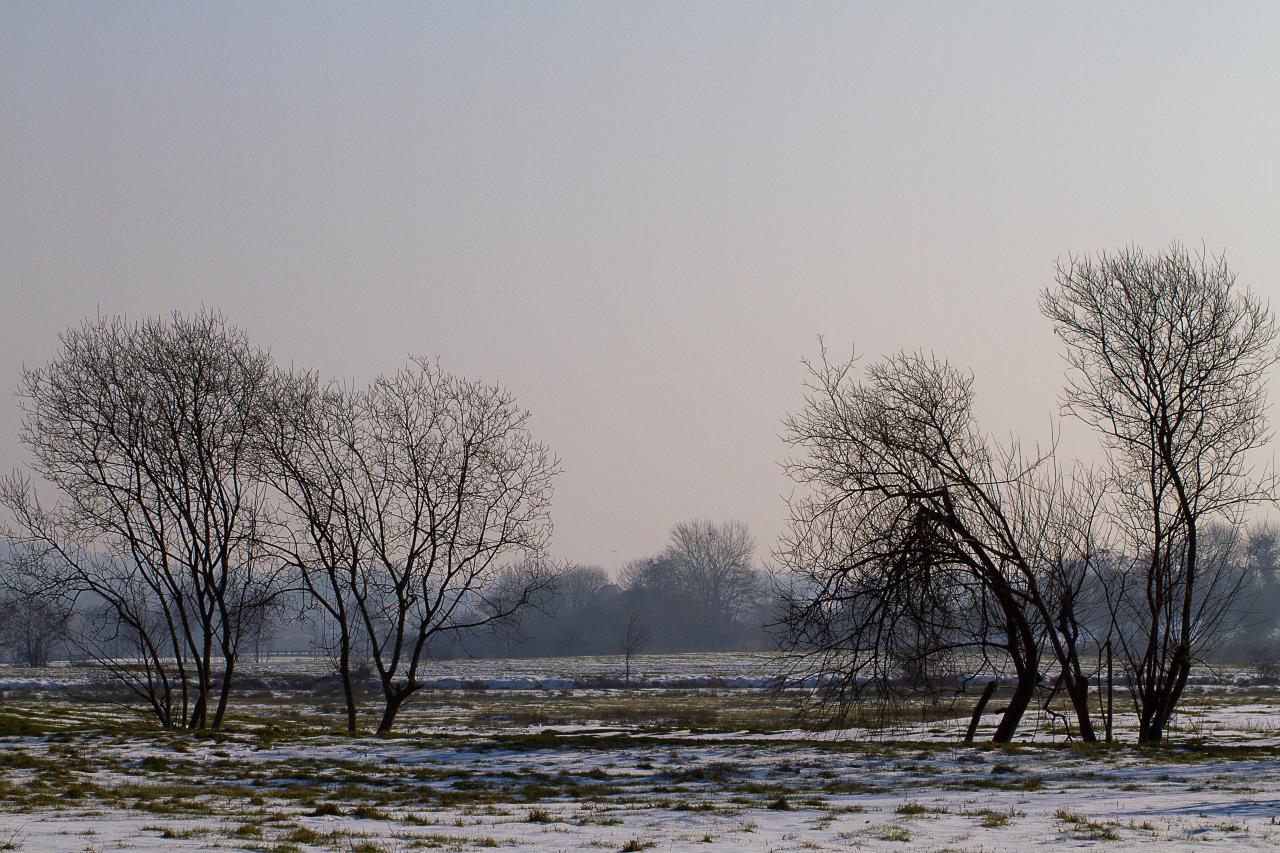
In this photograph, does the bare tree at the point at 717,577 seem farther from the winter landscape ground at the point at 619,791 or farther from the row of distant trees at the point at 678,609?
the winter landscape ground at the point at 619,791

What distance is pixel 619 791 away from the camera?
12.6 meters

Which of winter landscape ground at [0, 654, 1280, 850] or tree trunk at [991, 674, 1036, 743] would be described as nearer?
winter landscape ground at [0, 654, 1280, 850]

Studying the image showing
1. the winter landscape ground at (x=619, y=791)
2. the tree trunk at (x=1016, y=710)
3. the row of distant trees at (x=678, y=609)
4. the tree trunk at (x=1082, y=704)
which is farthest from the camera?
the row of distant trees at (x=678, y=609)

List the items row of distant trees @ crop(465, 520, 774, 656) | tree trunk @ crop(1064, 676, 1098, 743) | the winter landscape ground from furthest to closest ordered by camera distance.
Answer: row of distant trees @ crop(465, 520, 774, 656) → tree trunk @ crop(1064, 676, 1098, 743) → the winter landscape ground

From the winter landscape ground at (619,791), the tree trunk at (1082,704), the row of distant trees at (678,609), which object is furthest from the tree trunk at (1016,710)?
the row of distant trees at (678,609)

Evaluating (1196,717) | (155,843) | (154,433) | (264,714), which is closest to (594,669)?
(264,714)

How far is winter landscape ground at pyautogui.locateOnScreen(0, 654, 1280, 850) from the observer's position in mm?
8641

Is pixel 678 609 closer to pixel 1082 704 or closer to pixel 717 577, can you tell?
pixel 717 577

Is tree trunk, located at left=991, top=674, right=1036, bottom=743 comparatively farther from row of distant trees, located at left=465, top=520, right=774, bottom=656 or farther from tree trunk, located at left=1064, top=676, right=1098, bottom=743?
row of distant trees, located at left=465, top=520, right=774, bottom=656

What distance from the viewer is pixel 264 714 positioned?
41000mm

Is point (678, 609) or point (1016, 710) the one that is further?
point (678, 609)

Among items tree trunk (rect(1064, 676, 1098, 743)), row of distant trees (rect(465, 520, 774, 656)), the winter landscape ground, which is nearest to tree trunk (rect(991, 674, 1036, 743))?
tree trunk (rect(1064, 676, 1098, 743))

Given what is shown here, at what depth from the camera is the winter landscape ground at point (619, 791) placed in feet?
28.3

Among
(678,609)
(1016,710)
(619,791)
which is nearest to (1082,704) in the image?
(1016,710)
